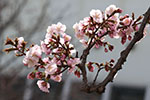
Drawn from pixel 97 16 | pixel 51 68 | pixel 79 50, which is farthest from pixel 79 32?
pixel 79 50

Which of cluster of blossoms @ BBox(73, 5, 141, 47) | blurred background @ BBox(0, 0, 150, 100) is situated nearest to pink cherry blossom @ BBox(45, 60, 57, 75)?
cluster of blossoms @ BBox(73, 5, 141, 47)

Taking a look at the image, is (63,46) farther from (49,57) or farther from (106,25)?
(106,25)

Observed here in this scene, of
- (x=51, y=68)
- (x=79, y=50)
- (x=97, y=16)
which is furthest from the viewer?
(x=79, y=50)

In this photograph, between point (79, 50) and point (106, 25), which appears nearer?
point (106, 25)

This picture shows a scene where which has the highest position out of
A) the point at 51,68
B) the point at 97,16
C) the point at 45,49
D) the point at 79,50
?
the point at 79,50

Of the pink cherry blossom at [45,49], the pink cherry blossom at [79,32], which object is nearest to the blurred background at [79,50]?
the pink cherry blossom at [79,32]

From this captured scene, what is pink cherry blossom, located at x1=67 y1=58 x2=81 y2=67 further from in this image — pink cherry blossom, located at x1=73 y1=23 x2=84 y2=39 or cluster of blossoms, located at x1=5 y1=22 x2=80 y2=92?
pink cherry blossom, located at x1=73 y1=23 x2=84 y2=39

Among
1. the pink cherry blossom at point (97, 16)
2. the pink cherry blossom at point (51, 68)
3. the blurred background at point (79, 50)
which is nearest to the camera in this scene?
the pink cherry blossom at point (51, 68)

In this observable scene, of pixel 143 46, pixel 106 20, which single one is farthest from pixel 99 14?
pixel 143 46

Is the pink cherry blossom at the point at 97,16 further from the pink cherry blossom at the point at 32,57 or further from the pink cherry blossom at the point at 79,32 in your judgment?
the pink cherry blossom at the point at 32,57
